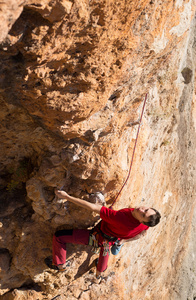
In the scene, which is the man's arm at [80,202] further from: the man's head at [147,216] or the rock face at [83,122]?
the man's head at [147,216]

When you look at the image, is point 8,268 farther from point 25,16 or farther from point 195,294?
point 195,294

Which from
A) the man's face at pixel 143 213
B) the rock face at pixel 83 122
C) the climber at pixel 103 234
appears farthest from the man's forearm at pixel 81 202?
the man's face at pixel 143 213

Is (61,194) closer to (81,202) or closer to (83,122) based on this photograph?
(81,202)

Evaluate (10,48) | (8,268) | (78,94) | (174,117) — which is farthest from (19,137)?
(174,117)

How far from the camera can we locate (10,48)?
6.84 ft

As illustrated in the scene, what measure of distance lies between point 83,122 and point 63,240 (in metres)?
1.72

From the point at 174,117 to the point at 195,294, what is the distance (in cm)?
613

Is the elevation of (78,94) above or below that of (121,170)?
above

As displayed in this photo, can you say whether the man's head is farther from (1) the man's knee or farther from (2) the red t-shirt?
(1) the man's knee

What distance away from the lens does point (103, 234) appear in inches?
140

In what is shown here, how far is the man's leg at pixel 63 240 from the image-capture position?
11.8 ft

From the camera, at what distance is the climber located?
10.4ft

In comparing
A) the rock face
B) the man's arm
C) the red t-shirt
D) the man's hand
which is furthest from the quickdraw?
the man's hand

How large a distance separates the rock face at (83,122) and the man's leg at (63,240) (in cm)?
15
